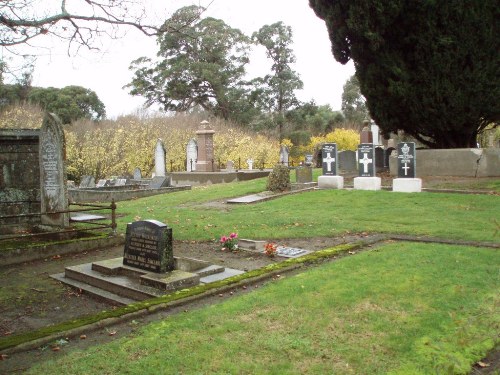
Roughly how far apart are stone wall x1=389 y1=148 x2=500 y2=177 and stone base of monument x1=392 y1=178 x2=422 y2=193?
355cm

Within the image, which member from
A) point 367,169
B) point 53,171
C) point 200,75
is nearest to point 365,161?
point 367,169

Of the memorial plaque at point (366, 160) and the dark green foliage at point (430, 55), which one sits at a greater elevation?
the dark green foliage at point (430, 55)

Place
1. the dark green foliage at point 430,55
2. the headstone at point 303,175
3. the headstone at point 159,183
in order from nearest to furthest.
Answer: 1. the dark green foliage at point 430,55
2. the headstone at point 303,175
3. the headstone at point 159,183

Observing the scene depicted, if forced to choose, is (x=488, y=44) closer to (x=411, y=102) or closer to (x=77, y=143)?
(x=411, y=102)

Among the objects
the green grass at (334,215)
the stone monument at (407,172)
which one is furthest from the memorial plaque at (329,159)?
the stone monument at (407,172)

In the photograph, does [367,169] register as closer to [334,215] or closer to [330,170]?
[330,170]

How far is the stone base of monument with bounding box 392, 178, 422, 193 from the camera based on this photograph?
1628 cm

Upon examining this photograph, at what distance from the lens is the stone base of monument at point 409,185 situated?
16.3 metres

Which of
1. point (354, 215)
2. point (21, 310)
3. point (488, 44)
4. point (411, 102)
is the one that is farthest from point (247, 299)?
point (488, 44)

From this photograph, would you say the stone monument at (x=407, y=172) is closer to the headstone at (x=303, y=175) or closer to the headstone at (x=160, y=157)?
the headstone at (x=303, y=175)

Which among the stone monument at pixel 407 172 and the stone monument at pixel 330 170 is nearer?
the stone monument at pixel 407 172

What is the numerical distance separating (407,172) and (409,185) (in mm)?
527

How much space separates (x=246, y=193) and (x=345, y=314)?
13.4 meters

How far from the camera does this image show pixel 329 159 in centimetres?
1820
